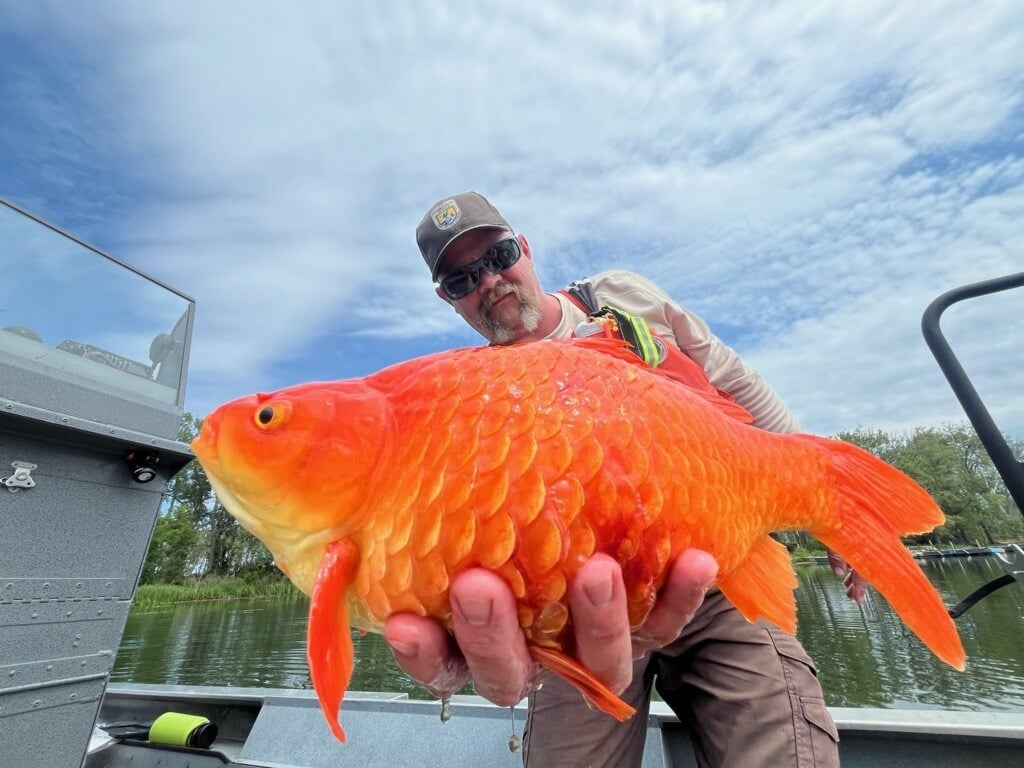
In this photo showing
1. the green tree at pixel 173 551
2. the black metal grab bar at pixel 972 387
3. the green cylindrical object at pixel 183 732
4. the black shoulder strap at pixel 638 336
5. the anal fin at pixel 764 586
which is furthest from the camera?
the green tree at pixel 173 551

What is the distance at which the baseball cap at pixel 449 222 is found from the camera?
2.45 metres

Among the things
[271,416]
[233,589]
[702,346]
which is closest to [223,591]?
[233,589]

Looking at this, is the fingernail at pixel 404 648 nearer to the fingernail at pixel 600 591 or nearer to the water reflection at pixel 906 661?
the fingernail at pixel 600 591

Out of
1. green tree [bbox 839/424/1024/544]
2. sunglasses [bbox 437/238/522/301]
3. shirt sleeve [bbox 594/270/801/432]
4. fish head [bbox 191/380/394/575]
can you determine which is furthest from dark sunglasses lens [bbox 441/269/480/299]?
green tree [bbox 839/424/1024/544]

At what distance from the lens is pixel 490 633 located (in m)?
0.94

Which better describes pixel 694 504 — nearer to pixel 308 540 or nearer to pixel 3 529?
pixel 308 540

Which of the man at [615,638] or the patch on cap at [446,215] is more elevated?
the patch on cap at [446,215]

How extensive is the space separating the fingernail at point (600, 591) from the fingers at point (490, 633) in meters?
0.14

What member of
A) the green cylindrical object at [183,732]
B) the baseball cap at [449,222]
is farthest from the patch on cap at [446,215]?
the green cylindrical object at [183,732]

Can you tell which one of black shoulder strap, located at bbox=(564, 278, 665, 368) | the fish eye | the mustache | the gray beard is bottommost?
the fish eye

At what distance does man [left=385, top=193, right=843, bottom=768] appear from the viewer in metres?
0.97

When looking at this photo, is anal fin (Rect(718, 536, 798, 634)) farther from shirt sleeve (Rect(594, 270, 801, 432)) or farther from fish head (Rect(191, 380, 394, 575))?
shirt sleeve (Rect(594, 270, 801, 432))

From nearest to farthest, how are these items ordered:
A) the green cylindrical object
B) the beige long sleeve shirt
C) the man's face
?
the beige long sleeve shirt
the man's face
the green cylindrical object

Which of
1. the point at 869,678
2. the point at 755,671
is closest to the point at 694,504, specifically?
the point at 755,671
